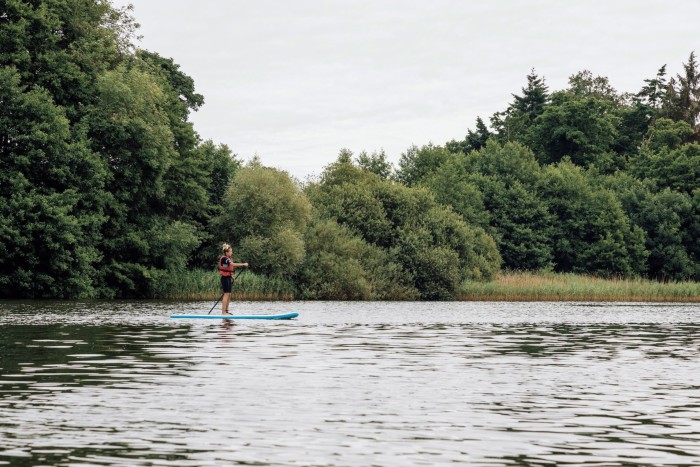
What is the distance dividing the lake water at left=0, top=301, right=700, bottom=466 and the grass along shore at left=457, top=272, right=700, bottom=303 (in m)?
46.3

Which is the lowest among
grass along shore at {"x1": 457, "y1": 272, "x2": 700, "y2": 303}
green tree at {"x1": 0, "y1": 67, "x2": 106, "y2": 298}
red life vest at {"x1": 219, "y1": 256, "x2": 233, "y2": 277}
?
grass along shore at {"x1": 457, "y1": 272, "x2": 700, "y2": 303}

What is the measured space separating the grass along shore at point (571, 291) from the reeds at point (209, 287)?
16.2m

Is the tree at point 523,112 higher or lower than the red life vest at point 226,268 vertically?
higher

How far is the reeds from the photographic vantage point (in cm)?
7056

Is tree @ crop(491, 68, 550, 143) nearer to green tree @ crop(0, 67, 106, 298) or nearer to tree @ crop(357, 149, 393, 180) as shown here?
tree @ crop(357, 149, 393, 180)

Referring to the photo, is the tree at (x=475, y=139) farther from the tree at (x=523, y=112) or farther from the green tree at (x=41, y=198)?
the green tree at (x=41, y=198)

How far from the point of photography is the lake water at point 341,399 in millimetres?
12250

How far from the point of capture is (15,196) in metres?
60.0

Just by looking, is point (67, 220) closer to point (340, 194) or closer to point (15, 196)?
point (15, 196)

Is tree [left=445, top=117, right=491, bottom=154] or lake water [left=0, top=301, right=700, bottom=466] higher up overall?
tree [left=445, top=117, right=491, bottom=154]

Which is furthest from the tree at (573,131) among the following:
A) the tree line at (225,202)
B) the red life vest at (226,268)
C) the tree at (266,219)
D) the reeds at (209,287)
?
the red life vest at (226,268)

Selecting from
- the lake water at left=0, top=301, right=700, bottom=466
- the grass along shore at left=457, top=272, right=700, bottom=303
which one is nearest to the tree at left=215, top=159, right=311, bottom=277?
the grass along shore at left=457, top=272, right=700, bottom=303

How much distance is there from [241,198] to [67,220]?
19174 millimetres

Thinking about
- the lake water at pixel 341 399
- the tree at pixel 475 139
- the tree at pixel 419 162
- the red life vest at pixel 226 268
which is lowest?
the lake water at pixel 341 399
